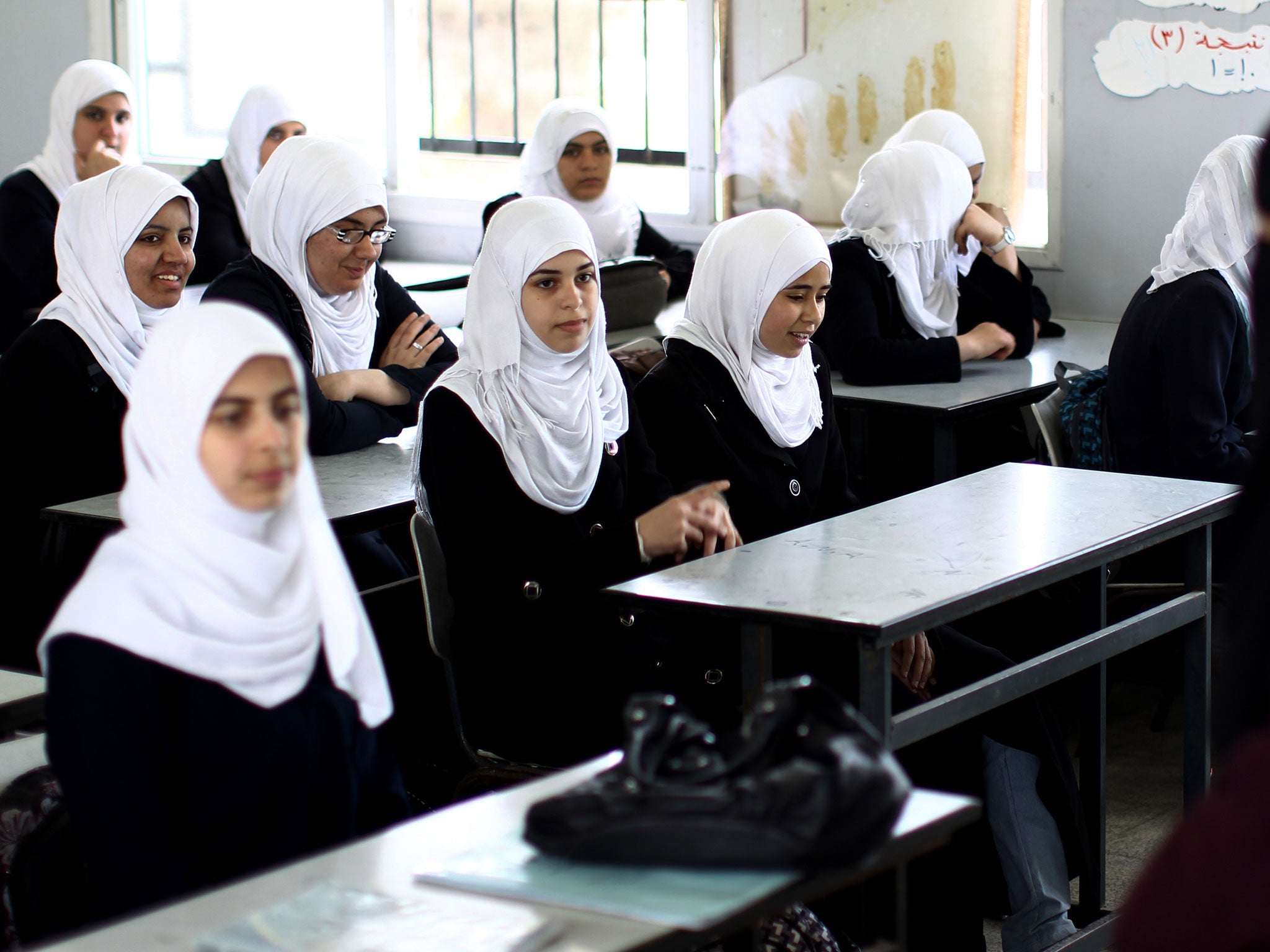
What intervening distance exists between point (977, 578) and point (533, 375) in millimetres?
764

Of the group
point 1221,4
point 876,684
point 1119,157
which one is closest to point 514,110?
point 1119,157

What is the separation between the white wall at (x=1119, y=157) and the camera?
4.51m

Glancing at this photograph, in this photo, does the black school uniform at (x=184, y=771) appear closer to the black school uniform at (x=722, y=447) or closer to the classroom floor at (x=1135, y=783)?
the black school uniform at (x=722, y=447)

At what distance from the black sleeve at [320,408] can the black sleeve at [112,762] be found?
1496mm

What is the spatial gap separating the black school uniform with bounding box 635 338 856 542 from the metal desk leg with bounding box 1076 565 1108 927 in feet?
1.65

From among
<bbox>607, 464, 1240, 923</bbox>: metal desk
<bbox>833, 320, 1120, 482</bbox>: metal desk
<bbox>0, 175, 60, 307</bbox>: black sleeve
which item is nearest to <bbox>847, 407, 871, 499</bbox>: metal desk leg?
<bbox>833, 320, 1120, 482</bbox>: metal desk

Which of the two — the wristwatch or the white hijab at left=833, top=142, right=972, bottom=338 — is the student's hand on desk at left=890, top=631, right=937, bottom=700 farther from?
the wristwatch

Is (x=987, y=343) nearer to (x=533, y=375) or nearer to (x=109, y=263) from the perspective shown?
(x=533, y=375)

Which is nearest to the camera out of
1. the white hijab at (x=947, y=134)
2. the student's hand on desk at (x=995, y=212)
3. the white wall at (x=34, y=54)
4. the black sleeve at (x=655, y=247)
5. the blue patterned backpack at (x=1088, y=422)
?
the blue patterned backpack at (x=1088, y=422)

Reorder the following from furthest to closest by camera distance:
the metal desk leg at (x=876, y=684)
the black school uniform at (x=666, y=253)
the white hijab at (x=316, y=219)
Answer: the black school uniform at (x=666, y=253), the white hijab at (x=316, y=219), the metal desk leg at (x=876, y=684)

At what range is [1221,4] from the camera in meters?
→ 4.40

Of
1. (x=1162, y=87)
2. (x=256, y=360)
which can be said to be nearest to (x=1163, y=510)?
(x=256, y=360)

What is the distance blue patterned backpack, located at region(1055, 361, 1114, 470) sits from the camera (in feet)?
10.3

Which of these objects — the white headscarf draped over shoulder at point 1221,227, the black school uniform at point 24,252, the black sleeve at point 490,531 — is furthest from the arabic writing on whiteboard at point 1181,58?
the black school uniform at point 24,252
